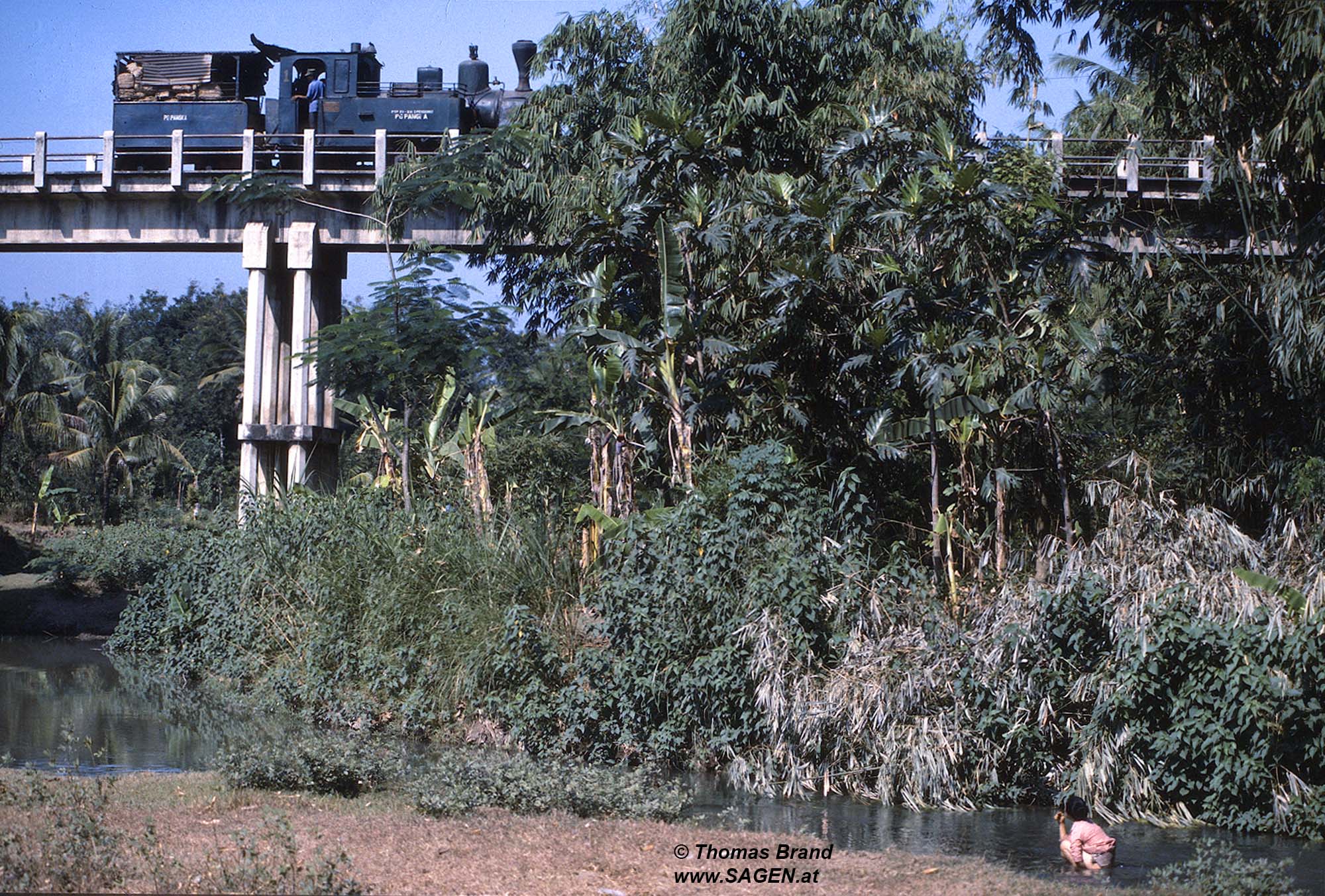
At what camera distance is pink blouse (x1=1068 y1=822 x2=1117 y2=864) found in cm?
852

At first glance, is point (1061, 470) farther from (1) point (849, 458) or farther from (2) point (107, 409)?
(2) point (107, 409)

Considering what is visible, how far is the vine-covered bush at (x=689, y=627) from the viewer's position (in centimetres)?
1202

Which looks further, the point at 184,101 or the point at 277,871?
the point at 184,101

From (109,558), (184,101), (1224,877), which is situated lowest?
(1224,877)

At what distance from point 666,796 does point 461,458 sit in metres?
10.3

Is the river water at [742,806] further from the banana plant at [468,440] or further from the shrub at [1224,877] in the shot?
the banana plant at [468,440]

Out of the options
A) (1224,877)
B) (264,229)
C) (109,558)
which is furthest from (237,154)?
(1224,877)

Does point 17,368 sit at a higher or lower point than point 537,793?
higher

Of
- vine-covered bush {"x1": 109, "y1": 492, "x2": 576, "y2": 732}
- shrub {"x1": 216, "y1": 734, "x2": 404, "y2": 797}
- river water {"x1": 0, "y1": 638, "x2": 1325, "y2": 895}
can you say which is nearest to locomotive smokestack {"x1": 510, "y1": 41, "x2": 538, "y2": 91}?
vine-covered bush {"x1": 109, "y1": 492, "x2": 576, "y2": 732}

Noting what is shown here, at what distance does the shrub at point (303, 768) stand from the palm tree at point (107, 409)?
31.2 m

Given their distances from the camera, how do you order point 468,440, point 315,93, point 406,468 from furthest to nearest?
point 315,93, point 468,440, point 406,468

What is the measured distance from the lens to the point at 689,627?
1255 centimetres

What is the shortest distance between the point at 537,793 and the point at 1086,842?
4.14 m

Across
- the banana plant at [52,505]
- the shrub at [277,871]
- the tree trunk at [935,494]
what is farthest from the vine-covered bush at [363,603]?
the banana plant at [52,505]
